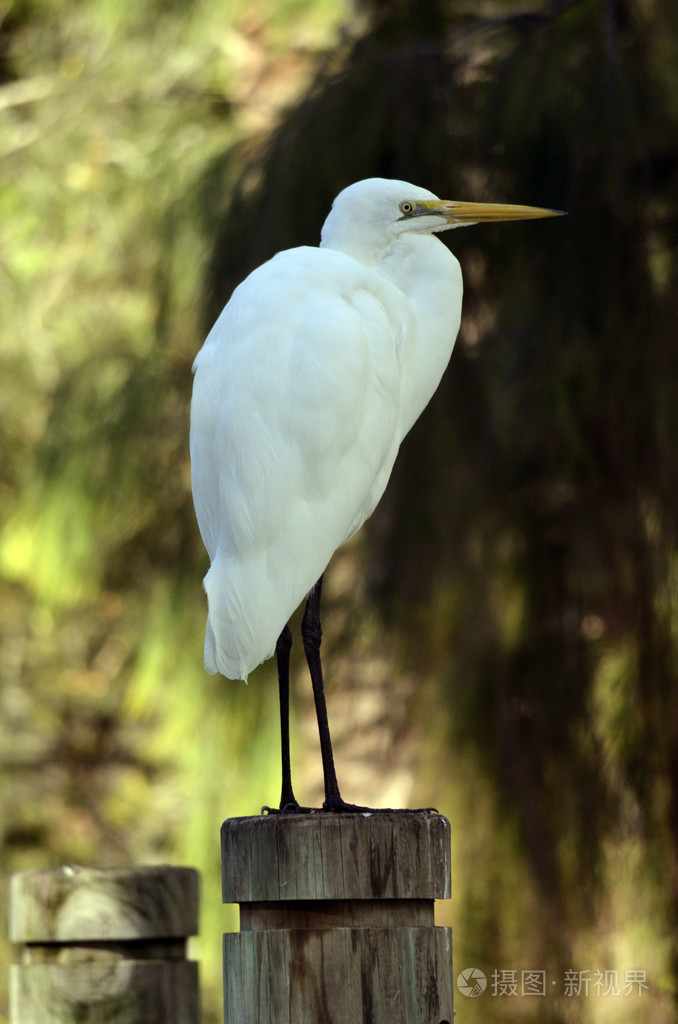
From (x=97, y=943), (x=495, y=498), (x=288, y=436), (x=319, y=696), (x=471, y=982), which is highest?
(x=288, y=436)

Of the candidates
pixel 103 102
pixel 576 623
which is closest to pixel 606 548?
pixel 576 623

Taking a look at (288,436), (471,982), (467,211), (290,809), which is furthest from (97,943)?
(467,211)

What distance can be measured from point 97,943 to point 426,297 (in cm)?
88

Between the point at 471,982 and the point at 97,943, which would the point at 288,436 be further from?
the point at 471,982

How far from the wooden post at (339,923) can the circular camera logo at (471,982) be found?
824 millimetres

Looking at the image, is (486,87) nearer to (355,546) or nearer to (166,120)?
(355,546)

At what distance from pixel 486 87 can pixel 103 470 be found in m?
0.92

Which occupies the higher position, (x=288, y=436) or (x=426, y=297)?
(x=426, y=297)

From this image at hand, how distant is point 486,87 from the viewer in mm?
1866

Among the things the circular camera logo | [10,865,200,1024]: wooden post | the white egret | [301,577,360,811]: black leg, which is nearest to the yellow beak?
the white egret

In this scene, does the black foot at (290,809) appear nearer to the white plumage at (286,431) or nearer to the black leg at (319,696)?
the black leg at (319,696)

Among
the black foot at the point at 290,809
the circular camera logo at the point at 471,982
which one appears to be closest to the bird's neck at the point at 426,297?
the black foot at the point at 290,809

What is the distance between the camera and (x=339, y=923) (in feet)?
3.06

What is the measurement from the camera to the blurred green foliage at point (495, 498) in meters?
1.72
